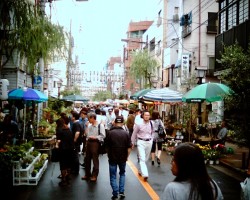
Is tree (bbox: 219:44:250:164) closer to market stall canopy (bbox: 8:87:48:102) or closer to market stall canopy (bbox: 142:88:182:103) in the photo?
market stall canopy (bbox: 8:87:48:102)

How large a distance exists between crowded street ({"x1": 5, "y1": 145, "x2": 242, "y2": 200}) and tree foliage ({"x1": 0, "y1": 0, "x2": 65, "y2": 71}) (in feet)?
9.57

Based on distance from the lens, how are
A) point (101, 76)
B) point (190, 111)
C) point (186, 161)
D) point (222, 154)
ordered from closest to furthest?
1. point (186, 161)
2. point (222, 154)
3. point (190, 111)
4. point (101, 76)

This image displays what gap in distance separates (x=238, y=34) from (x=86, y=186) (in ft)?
36.6

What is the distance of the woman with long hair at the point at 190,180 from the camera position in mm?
3051

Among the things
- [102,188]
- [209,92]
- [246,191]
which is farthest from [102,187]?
[209,92]

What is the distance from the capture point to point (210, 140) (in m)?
17.2

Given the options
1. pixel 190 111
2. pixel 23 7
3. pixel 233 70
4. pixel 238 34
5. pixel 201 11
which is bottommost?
pixel 190 111

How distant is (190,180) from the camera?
3.07 meters

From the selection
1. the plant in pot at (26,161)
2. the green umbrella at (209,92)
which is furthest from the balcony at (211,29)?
the plant in pot at (26,161)

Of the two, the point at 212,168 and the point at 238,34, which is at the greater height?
the point at 238,34

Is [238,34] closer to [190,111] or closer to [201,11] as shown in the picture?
[190,111]

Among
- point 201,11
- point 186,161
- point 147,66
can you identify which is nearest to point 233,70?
point 186,161

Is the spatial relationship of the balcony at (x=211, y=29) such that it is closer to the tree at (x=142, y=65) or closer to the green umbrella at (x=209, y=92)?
the tree at (x=142, y=65)

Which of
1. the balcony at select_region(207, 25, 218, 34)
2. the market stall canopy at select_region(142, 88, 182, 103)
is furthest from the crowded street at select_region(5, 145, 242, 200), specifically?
the balcony at select_region(207, 25, 218, 34)
